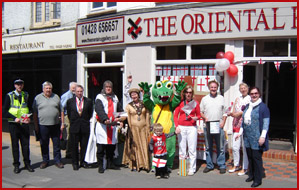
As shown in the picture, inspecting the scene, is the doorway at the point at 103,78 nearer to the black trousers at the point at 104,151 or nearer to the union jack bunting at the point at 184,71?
the union jack bunting at the point at 184,71

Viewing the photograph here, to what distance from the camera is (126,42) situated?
9148 millimetres

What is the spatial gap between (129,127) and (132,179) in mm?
1131

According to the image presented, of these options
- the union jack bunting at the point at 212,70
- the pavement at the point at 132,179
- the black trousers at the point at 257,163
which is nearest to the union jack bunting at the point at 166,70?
the union jack bunting at the point at 212,70

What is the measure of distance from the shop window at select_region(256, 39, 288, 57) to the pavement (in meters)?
2.60

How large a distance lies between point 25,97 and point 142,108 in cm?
251

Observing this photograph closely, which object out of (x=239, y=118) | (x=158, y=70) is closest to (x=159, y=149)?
(x=239, y=118)

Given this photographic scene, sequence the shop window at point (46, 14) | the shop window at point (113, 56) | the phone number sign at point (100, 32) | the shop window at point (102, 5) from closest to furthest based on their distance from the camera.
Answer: the phone number sign at point (100, 32) < the shop window at point (113, 56) < the shop window at point (102, 5) < the shop window at point (46, 14)

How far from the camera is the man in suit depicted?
6.72 m

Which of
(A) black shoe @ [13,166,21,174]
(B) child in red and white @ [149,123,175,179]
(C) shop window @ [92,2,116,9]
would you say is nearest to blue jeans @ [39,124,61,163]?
(A) black shoe @ [13,166,21,174]

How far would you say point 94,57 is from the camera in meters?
10.2

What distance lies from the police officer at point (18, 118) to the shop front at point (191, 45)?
3.28 meters

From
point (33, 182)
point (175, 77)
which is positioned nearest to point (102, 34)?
point (175, 77)

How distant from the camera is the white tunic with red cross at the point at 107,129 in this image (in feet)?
21.6

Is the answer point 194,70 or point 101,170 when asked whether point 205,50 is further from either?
point 101,170
